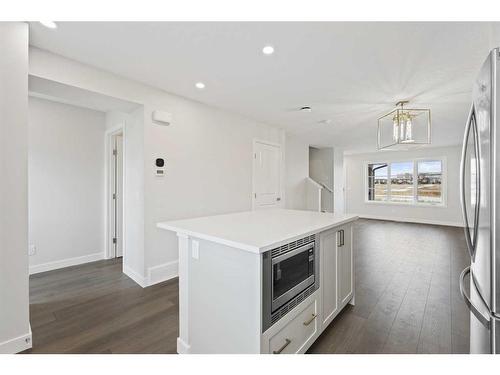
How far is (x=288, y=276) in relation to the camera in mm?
1417

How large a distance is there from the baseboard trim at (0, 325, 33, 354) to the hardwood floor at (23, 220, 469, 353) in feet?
0.22

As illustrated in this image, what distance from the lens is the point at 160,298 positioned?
97.0 inches

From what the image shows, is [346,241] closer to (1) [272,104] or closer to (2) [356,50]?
(2) [356,50]

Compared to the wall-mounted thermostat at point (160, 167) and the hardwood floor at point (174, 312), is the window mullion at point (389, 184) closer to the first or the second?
the hardwood floor at point (174, 312)

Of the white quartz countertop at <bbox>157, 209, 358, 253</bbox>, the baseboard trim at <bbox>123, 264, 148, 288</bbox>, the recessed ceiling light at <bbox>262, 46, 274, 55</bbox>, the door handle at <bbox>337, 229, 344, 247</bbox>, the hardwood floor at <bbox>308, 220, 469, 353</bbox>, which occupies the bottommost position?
the hardwood floor at <bbox>308, 220, 469, 353</bbox>

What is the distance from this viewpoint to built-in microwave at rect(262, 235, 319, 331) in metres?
1.24

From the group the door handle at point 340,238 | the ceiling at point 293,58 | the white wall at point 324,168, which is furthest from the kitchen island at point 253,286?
the white wall at point 324,168

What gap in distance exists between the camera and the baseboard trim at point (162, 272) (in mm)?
2789

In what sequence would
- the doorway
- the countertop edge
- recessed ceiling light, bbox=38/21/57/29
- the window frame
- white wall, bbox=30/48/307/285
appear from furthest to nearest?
the window frame < the doorway < white wall, bbox=30/48/307/285 < recessed ceiling light, bbox=38/21/57/29 < the countertop edge

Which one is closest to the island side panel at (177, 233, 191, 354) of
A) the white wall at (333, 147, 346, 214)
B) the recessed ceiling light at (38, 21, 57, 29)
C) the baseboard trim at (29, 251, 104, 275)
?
the recessed ceiling light at (38, 21, 57, 29)

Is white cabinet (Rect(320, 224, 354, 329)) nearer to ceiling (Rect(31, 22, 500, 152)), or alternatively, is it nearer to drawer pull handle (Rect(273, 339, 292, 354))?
drawer pull handle (Rect(273, 339, 292, 354))

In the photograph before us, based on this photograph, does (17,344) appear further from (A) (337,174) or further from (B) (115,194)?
(A) (337,174)

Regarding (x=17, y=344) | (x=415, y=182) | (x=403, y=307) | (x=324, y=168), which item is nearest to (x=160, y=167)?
(x=17, y=344)

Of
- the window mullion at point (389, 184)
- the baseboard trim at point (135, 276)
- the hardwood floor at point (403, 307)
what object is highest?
the window mullion at point (389, 184)
